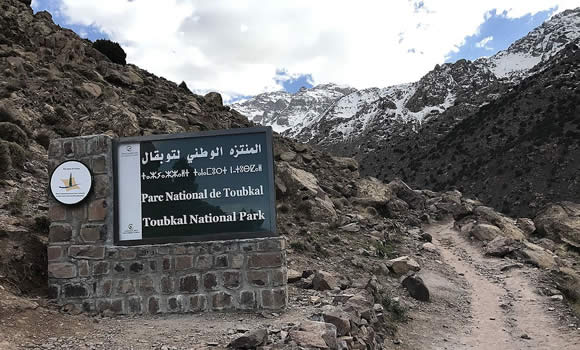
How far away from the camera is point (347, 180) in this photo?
23281 mm

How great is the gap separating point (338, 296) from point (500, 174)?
157 ft

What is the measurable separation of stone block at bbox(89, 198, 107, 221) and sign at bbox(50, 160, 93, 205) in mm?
215

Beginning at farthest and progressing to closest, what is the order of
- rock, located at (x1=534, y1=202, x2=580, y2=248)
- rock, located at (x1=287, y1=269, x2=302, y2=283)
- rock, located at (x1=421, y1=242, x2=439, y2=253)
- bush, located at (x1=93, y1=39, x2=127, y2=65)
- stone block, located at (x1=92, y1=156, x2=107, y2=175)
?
bush, located at (x1=93, y1=39, x2=127, y2=65) < rock, located at (x1=534, y1=202, x2=580, y2=248) < rock, located at (x1=421, y1=242, x2=439, y2=253) < rock, located at (x1=287, y1=269, x2=302, y2=283) < stone block, located at (x1=92, y1=156, x2=107, y2=175)

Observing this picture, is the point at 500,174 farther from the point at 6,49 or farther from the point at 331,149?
the point at 331,149

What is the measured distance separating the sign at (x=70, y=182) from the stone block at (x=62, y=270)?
3.46 ft

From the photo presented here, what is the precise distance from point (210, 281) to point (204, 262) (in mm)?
335

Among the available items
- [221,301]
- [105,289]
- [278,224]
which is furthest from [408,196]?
[105,289]

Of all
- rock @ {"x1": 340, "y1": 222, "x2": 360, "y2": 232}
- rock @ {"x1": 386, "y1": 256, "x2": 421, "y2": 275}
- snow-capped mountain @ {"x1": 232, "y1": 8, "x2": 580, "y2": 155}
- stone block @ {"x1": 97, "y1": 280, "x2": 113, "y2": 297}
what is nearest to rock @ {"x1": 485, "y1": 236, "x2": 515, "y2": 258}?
rock @ {"x1": 386, "y1": 256, "x2": 421, "y2": 275}

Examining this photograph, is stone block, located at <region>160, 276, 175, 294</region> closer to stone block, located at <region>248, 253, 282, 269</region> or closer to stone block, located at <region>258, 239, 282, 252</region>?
stone block, located at <region>248, 253, 282, 269</region>

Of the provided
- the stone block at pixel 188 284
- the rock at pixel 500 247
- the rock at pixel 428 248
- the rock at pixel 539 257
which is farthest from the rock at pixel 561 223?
the stone block at pixel 188 284

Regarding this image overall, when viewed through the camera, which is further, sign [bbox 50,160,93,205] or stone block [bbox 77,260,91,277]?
sign [bbox 50,160,93,205]

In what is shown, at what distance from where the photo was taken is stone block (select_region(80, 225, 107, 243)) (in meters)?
7.28

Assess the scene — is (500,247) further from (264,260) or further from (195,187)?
(195,187)

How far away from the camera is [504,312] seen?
11578 millimetres
